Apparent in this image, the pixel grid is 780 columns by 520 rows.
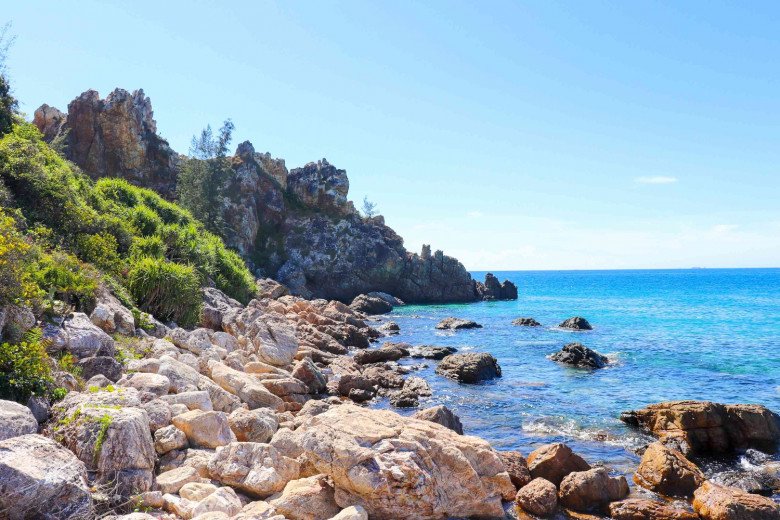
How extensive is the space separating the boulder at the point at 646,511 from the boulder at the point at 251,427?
8.38 metres

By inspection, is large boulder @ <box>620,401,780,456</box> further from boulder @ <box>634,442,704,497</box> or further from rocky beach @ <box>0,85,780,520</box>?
boulder @ <box>634,442,704,497</box>

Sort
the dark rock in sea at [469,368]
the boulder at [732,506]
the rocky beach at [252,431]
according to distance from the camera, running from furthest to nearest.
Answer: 1. the dark rock in sea at [469,368]
2. the boulder at [732,506]
3. the rocky beach at [252,431]

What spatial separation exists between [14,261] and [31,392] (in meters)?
3.03

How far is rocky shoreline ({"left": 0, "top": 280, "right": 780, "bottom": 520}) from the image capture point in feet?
24.4

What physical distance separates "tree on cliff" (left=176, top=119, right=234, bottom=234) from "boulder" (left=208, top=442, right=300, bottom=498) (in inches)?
2333

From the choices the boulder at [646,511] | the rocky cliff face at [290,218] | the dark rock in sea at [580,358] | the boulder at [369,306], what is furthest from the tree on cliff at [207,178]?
the boulder at [646,511]

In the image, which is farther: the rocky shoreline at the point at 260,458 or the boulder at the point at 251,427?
the boulder at the point at 251,427

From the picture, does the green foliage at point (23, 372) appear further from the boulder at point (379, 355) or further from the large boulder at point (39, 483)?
the boulder at point (379, 355)

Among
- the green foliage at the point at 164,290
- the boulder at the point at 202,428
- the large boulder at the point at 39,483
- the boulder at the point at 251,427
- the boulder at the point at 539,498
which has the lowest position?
the boulder at the point at 539,498

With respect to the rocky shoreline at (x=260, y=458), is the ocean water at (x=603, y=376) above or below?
below

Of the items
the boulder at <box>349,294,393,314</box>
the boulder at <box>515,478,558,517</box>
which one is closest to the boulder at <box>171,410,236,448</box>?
the boulder at <box>515,478,558,517</box>

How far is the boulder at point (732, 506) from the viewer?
11.3 meters

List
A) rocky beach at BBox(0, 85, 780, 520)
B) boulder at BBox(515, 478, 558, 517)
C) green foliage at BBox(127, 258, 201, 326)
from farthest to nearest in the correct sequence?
green foliage at BBox(127, 258, 201, 326)
boulder at BBox(515, 478, 558, 517)
rocky beach at BBox(0, 85, 780, 520)

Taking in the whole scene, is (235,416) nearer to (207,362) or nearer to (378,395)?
(207,362)
